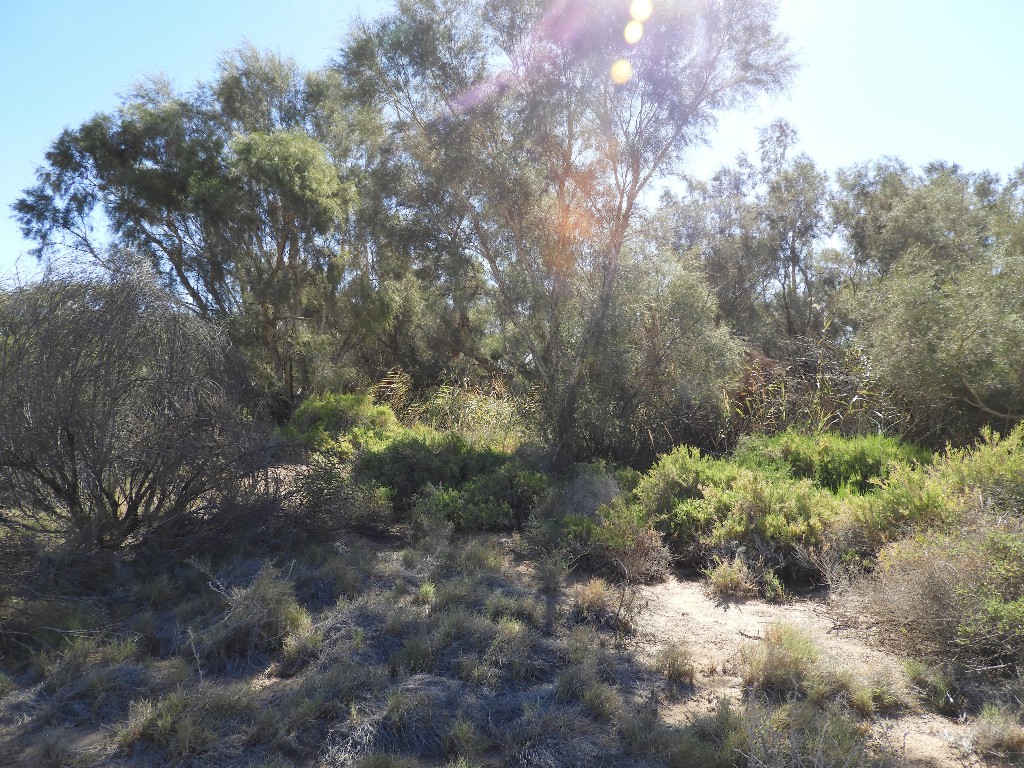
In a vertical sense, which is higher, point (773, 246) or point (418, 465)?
point (773, 246)

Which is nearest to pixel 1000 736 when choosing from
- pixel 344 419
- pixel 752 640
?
pixel 752 640

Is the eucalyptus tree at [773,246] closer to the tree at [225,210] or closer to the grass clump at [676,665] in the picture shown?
the tree at [225,210]

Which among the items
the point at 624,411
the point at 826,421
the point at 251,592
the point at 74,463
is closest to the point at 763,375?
the point at 826,421

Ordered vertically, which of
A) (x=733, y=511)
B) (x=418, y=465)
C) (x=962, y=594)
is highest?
(x=418, y=465)

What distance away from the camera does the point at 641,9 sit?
7.96m

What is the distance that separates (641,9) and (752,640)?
7048 mm

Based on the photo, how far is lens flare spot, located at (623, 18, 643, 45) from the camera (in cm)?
801

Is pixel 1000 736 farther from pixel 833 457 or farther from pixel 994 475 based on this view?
pixel 833 457

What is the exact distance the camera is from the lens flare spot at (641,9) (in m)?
7.94

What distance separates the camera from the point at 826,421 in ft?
29.1

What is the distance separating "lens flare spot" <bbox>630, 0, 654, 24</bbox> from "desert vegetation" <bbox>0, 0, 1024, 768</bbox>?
20 centimetres

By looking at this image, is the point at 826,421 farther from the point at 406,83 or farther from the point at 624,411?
the point at 406,83

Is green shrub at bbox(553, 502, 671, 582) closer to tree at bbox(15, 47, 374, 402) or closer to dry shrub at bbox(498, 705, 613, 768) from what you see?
dry shrub at bbox(498, 705, 613, 768)

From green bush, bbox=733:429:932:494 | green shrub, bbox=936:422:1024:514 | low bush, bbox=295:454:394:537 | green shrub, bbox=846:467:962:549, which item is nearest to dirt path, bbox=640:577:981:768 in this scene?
green shrub, bbox=846:467:962:549
